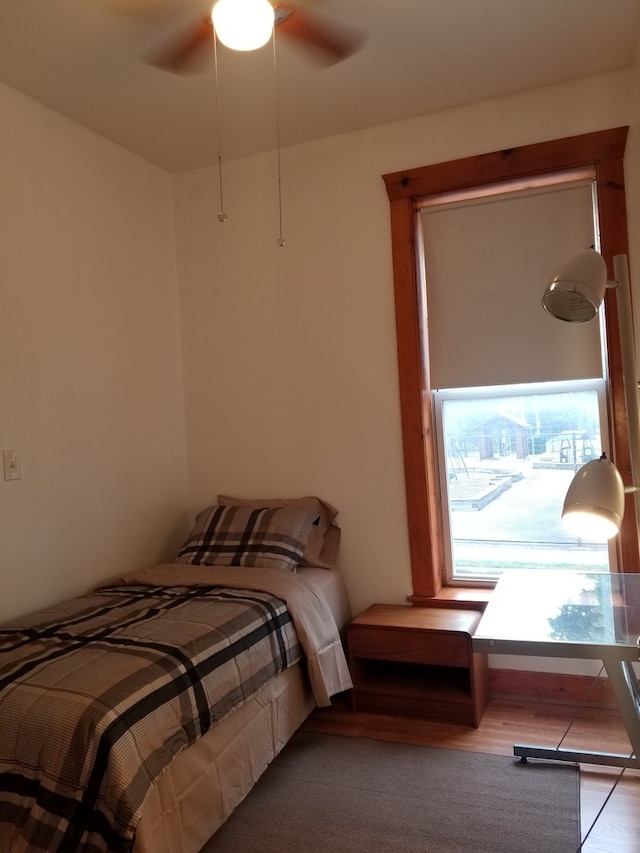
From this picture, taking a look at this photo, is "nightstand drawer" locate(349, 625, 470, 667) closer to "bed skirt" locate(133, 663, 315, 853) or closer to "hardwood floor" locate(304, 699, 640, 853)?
"hardwood floor" locate(304, 699, 640, 853)

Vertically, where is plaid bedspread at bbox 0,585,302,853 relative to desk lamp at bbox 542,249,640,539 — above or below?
below

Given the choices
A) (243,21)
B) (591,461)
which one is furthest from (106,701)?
(243,21)

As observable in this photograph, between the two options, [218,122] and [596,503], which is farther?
[218,122]

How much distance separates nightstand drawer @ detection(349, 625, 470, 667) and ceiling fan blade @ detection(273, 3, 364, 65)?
7.44 ft

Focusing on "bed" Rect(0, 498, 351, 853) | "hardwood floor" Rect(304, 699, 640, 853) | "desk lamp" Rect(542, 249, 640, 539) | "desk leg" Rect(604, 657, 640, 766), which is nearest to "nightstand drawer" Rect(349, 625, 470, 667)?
"bed" Rect(0, 498, 351, 853)

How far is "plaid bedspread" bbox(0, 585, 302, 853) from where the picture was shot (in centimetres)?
155

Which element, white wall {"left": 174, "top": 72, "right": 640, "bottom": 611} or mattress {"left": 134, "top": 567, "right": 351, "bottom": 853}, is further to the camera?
white wall {"left": 174, "top": 72, "right": 640, "bottom": 611}

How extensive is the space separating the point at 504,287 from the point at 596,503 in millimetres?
1762

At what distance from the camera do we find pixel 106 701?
5.44 ft

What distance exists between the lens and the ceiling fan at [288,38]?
219 cm

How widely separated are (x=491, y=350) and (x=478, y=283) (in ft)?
1.02

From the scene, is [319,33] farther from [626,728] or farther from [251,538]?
[626,728]

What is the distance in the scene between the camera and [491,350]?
2.99 meters

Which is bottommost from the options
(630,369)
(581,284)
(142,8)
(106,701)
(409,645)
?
(409,645)
